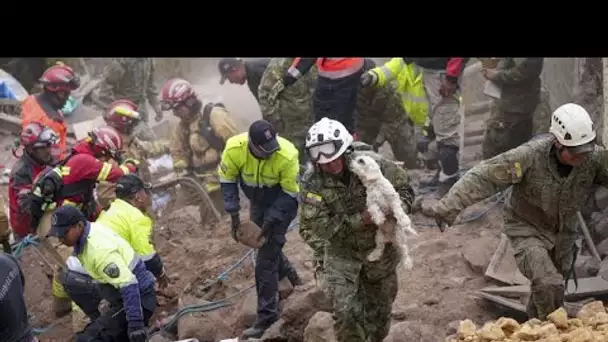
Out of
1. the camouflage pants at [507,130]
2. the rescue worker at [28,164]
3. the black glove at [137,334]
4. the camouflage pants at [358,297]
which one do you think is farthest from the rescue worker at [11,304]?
the camouflage pants at [507,130]

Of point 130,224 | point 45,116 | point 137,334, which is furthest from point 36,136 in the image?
point 137,334

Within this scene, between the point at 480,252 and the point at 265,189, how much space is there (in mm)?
2134

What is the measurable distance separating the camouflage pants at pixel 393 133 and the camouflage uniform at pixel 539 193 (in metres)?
3.63

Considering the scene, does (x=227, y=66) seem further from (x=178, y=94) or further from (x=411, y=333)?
(x=411, y=333)

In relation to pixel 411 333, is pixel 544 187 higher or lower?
higher

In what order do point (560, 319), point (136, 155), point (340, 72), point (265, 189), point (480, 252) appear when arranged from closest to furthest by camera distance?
1. point (560, 319)
2. point (265, 189)
3. point (480, 252)
4. point (136, 155)
5. point (340, 72)

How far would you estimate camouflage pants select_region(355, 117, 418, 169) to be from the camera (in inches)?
390

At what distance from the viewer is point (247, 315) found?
8242mm

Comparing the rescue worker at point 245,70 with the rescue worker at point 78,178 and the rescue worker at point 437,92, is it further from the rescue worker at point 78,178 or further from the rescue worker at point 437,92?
the rescue worker at point 78,178

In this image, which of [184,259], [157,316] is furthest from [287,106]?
[157,316]

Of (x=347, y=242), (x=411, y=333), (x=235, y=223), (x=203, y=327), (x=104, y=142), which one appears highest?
(x=104, y=142)
